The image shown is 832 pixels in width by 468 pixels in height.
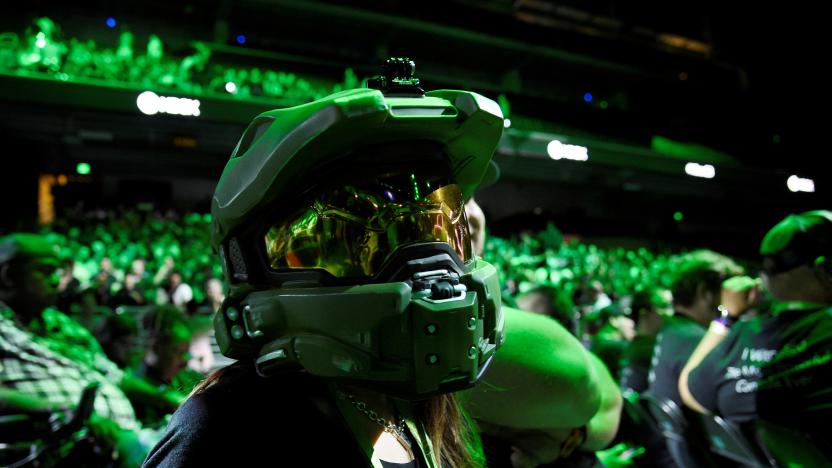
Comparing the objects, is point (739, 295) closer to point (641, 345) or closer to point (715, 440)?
point (641, 345)

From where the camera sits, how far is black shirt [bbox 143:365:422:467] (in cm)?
82

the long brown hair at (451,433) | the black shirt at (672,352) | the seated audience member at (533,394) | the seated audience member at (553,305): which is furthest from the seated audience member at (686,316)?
the long brown hair at (451,433)

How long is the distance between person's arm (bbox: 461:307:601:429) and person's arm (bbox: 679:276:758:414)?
1406mm

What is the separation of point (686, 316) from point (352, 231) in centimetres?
299

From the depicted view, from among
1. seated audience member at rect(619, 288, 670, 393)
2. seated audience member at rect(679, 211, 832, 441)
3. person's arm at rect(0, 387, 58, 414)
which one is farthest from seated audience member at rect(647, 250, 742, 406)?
person's arm at rect(0, 387, 58, 414)

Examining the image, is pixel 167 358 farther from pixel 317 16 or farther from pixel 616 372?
pixel 317 16

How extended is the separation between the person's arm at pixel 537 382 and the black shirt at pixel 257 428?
1.89 ft

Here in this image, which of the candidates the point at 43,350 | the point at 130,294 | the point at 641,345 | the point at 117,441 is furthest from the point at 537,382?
the point at 130,294

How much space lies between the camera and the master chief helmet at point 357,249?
912mm

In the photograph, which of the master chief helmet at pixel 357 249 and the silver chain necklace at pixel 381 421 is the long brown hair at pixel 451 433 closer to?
the silver chain necklace at pixel 381 421

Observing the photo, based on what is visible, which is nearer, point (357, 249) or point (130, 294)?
point (357, 249)

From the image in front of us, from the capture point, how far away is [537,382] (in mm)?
1429

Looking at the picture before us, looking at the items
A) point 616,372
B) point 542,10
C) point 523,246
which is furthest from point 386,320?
point 542,10

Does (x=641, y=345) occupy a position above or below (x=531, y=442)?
below
